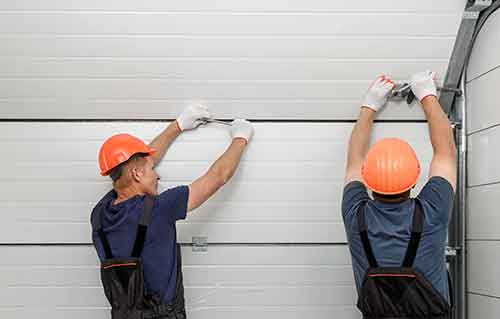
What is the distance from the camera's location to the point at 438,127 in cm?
326

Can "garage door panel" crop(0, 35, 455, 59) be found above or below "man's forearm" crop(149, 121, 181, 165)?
above

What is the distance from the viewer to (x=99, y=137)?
3498 millimetres

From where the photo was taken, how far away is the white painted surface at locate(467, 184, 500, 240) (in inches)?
124

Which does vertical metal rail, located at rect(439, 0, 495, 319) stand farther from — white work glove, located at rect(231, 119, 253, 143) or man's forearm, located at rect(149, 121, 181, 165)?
man's forearm, located at rect(149, 121, 181, 165)

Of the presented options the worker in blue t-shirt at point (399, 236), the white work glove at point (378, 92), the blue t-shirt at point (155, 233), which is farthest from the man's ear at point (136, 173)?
the white work glove at point (378, 92)

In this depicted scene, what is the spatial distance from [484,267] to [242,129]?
4.03 ft

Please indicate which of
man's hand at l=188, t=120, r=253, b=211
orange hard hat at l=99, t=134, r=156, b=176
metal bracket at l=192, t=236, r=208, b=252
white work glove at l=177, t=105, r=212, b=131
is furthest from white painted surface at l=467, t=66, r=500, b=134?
orange hard hat at l=99, t=134, r=156, b=176

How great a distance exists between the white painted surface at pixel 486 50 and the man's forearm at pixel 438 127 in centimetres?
25

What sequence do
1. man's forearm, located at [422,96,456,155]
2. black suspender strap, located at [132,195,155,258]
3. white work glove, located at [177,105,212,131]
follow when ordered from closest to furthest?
black suspender strap, located at [132,195,155,258], man's forearm, located at [422,96,456,155], white work glove, located at [177,105,212,131]

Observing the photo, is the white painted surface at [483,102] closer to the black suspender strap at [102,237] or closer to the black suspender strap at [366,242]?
the black suspender strap at [366,242]

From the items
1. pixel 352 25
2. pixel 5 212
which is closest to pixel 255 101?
pixel 352 25

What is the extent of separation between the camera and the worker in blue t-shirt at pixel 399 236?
2.86 m

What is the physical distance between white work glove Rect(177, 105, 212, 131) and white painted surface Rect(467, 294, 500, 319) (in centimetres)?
146

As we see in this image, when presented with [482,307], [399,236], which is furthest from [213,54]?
[482,307]
